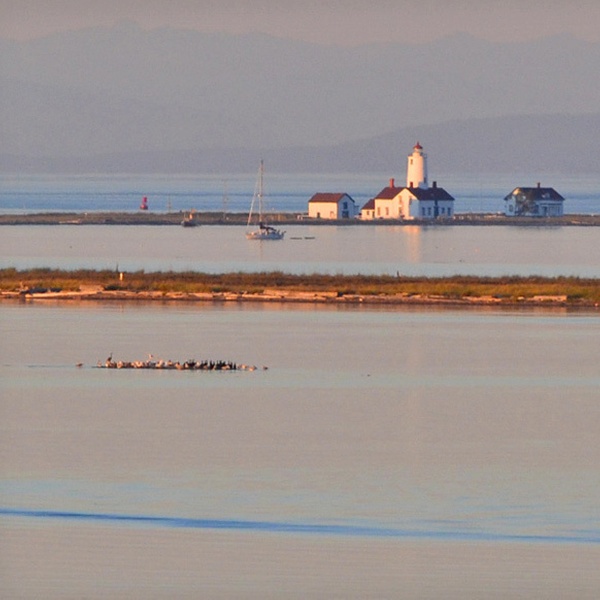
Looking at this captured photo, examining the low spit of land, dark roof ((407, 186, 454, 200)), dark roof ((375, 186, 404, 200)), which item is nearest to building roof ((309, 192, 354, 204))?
dark roof ((375, 186, 404, 200))

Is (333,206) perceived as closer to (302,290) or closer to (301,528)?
(302,290)

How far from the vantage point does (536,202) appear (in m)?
124

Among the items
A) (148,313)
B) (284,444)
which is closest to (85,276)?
(148,313)

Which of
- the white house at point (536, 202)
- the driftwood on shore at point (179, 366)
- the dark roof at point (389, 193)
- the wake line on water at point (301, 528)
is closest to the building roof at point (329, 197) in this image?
the dark roof at point (389, 193)

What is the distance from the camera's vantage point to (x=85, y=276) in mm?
50812

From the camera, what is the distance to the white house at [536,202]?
124m

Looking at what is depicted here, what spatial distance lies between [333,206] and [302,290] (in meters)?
69.1

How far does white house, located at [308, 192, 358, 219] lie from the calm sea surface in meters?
72.7

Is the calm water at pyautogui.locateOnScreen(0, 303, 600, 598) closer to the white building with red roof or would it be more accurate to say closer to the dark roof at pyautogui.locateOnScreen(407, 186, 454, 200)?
the dark roof at pyautogui.locateOnScreen(407, 186, 454, 200)

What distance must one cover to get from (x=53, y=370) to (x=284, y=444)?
8.94 m

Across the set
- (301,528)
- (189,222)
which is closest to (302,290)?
(301,528)

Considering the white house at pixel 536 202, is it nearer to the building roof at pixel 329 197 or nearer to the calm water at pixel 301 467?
the building roof at pixel 329 197

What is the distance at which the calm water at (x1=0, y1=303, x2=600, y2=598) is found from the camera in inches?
619

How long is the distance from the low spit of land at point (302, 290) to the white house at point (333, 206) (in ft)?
217
